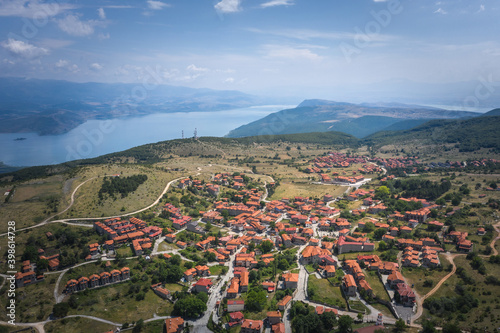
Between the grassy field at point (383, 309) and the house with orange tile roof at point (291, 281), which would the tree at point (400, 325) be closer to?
the grassy field at point (383, 309)

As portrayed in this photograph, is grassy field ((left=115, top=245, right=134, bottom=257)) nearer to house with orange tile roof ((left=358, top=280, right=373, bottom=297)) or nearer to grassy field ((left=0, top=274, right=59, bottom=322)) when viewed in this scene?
grassy field ((left=0, top=274, right=59, bottom=322))

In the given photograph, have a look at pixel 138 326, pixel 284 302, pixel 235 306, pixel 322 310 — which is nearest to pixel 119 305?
pixel 138 326

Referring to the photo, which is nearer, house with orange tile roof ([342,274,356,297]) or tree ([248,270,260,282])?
house with orange tile roof ([342,274,356,297])

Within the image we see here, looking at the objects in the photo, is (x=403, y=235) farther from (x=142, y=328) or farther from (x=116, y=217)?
(x=116, y=217)

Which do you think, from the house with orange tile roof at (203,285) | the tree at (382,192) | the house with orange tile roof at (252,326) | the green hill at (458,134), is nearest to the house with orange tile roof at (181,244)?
the house with orange tile roof at (203,285)

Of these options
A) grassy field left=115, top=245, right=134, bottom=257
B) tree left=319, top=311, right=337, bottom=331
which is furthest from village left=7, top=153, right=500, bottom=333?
grassy field left=115, top=245, right=134, bottom=257

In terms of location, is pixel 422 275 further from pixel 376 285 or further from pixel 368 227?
pixel 368 227
